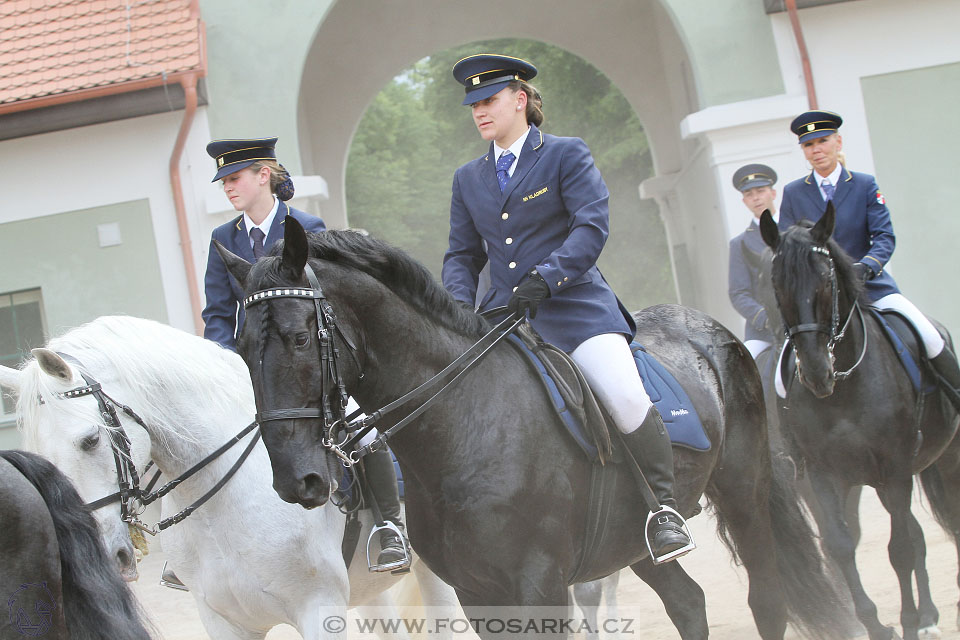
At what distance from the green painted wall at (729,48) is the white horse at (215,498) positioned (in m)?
8.51

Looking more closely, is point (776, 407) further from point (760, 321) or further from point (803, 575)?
point (803, 575)

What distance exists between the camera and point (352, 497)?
169 inches

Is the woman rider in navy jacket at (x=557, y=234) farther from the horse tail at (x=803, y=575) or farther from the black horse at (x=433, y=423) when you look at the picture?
the horse tail at (x=803, y=575)

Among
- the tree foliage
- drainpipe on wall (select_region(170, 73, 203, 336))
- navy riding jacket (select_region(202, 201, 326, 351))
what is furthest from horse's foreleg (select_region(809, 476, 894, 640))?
the tree foliage

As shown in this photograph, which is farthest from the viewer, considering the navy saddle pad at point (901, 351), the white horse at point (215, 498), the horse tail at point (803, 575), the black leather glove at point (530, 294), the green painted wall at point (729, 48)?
the green painted wall at point (729, 48)

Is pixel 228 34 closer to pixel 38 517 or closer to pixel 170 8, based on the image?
pixel 170 8

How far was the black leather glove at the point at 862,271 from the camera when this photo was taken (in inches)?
225

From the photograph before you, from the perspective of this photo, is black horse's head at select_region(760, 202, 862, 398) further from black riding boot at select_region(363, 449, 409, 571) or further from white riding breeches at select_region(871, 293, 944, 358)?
black riding boot at select_region(363, 449, 409, 571)

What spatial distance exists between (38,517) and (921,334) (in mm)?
5071

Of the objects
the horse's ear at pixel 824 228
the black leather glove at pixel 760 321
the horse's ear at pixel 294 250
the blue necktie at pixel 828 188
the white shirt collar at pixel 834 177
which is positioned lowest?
the black leather glove at pixel 760 321

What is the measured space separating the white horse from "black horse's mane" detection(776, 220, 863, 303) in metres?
2.81

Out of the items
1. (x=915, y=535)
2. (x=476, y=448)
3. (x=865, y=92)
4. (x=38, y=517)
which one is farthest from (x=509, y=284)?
(x=865, y=92)

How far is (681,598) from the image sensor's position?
4398mm

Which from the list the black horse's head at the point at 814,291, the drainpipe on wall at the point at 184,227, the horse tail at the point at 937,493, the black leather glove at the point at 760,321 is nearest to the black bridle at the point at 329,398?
the black horse's head at the point at 814,291
